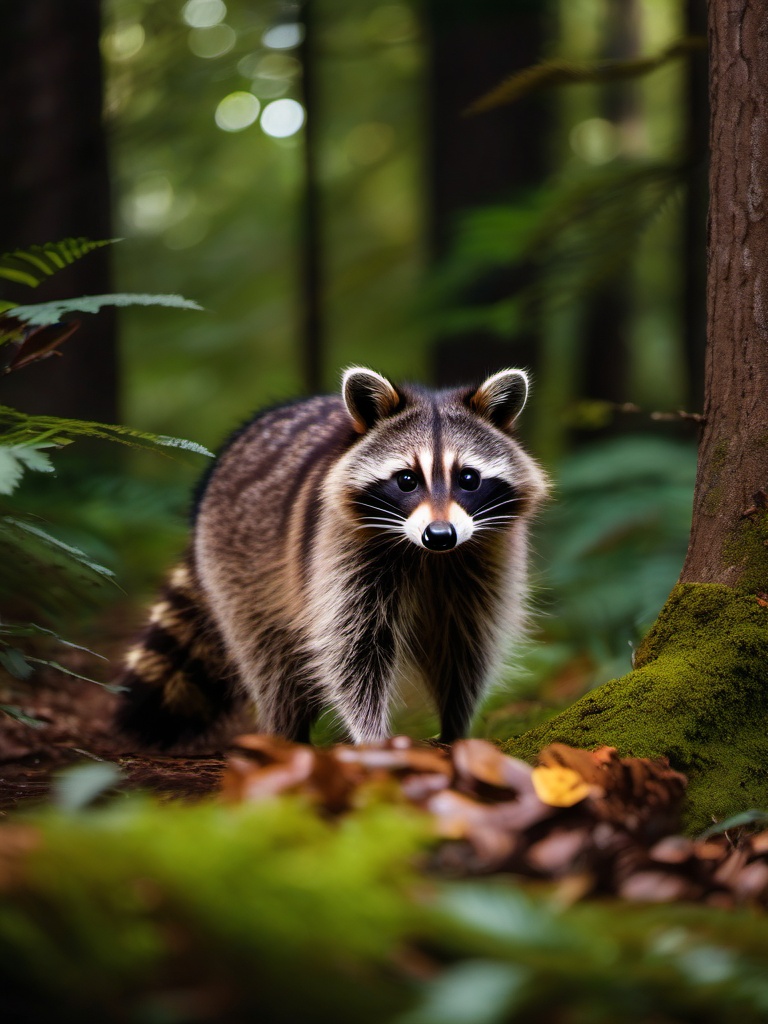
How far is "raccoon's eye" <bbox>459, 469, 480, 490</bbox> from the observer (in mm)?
3578

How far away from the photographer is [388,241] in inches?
543

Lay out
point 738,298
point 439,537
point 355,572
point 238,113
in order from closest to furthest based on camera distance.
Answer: point 738,298
point 439,537
point 355,572
point 238,113

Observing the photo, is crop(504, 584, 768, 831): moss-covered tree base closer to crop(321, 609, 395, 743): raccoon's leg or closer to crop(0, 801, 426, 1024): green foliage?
crop(321, 609, 395, 743): raccoon's leg

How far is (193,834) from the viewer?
1.32 meters

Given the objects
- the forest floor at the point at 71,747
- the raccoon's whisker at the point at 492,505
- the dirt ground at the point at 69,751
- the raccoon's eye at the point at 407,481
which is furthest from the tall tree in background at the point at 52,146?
the raccoon's whisker at the point at 492,505

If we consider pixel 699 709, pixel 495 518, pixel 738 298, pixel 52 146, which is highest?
pixel 52 146

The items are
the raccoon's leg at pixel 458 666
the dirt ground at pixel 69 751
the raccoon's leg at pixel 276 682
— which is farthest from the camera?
the raccoon's leg at pixel 276 682

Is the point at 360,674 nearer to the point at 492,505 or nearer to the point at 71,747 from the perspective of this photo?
the point at 492,505

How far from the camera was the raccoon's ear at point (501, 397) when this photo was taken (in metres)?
3.79

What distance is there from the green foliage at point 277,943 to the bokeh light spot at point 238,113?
11.8 m

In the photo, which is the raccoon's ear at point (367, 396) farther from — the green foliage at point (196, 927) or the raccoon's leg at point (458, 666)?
the green foliage at point (196, 927)

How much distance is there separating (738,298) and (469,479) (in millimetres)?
1108

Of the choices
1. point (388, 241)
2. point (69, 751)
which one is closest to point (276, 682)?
point (69, 751)

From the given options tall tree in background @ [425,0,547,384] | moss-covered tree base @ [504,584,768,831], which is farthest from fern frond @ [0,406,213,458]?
tall tree in background @ [425,0,547,384]
